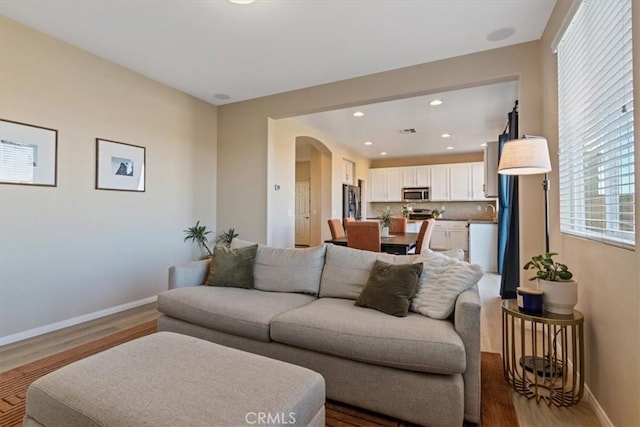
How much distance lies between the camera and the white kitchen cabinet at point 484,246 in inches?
229

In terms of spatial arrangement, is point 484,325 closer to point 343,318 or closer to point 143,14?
point 343,318

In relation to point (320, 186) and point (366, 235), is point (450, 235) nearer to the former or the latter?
point (320, 186)

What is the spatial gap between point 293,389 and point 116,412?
615mm

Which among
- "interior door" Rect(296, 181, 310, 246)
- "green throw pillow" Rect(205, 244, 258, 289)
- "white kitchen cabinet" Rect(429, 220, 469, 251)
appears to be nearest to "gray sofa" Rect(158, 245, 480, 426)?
"green throw pillow" Rect(205, 244, 258, 289)

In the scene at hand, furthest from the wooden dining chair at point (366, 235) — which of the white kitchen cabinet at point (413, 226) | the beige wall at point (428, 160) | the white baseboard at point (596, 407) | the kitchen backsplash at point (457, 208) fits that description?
the beige wall at point (428, 160)

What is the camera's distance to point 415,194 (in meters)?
8.80

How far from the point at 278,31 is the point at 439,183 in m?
6.73

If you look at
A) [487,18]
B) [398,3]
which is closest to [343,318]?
[398,3]

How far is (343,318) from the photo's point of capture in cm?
192

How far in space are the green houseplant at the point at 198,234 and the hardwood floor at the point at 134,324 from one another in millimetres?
1004

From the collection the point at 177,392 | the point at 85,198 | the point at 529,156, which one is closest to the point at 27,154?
the point at 85,198

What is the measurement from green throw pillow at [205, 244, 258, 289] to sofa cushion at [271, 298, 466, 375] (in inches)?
31.7

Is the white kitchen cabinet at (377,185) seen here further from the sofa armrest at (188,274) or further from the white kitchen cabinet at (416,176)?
the sofa armrest at (188,274)

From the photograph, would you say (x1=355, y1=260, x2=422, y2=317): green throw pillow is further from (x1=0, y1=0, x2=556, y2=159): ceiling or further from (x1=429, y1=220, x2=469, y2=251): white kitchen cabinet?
(x1=429, y1=220, x2=469, y2=251): white kitchen cabinet
